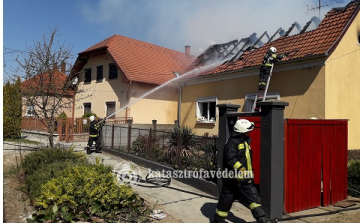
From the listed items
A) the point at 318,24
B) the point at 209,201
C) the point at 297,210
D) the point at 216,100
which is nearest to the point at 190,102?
the point at 216,100

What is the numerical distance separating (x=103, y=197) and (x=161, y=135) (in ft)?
14.4

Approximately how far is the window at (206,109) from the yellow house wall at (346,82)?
4706mm

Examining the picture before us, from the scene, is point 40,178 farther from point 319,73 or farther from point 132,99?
point 132,99

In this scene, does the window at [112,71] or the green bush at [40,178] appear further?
the window at [112,71]

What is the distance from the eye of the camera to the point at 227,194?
4.27 m

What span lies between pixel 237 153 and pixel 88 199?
8.23 feet

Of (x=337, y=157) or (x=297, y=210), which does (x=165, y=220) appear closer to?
(x=297, y=210)

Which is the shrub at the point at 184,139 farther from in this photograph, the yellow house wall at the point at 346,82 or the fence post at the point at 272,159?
the yellow house wall at the point at 346,82

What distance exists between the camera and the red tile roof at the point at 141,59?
55.0 ft

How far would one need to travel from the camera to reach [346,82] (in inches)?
333

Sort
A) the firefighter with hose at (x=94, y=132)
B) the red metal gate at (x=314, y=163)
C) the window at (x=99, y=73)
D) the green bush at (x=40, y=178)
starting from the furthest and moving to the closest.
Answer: the window at (x=99, y=73)
the firefighter with hose at (x=94, y=132)
the green bush at (x=40, y=178)
the red metal gate at (x=314, y=163)

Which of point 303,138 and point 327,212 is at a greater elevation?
point 303,138

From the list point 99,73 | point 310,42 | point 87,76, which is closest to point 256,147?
point 310,42

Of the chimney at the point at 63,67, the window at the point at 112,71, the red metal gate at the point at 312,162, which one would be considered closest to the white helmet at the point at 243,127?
the red metal gate at the point at 312,162
